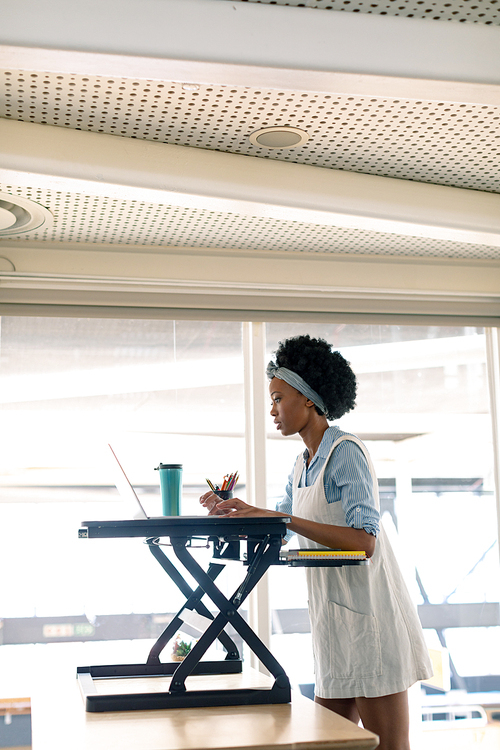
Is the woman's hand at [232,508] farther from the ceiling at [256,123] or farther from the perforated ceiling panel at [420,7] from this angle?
the perforated ceiling panel at [420,7]

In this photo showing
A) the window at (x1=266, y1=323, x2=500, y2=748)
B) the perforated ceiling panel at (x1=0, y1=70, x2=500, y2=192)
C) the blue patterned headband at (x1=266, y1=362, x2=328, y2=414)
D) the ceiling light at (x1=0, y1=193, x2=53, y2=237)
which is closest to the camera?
the perforated ceiling panel at (x1=0, y1=70, x2=500, y2=192)

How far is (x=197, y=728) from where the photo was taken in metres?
1.24

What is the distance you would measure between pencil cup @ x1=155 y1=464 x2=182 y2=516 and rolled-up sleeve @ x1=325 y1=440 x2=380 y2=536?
43cm

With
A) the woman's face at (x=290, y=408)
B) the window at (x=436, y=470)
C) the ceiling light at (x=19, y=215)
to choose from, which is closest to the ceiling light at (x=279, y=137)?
the woman's face at (x=290, y=408)

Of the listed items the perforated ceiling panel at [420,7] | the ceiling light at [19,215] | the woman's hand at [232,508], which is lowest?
the woman's hand at [232,508]

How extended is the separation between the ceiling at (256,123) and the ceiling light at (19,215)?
0.13 ft

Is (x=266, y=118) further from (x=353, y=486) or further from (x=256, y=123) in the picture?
(x=353, y=486)

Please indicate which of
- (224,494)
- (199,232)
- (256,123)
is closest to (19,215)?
(199,232)

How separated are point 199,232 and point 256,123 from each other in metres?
0.80

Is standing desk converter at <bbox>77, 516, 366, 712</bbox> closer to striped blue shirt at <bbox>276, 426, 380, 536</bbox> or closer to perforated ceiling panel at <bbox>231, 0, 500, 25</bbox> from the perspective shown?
striped blue shirt at <bbox>276, 426, 380, 536</bbox>

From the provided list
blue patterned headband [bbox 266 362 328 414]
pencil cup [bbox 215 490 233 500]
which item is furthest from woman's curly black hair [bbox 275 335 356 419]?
pencil cup [bbox 215 490 233 500]

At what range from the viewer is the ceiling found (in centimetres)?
156

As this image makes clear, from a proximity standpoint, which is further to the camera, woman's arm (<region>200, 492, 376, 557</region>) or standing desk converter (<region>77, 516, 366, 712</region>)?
woman's arm (<region>200, 492, 376, 557</region>)

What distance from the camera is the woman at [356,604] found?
177cm
